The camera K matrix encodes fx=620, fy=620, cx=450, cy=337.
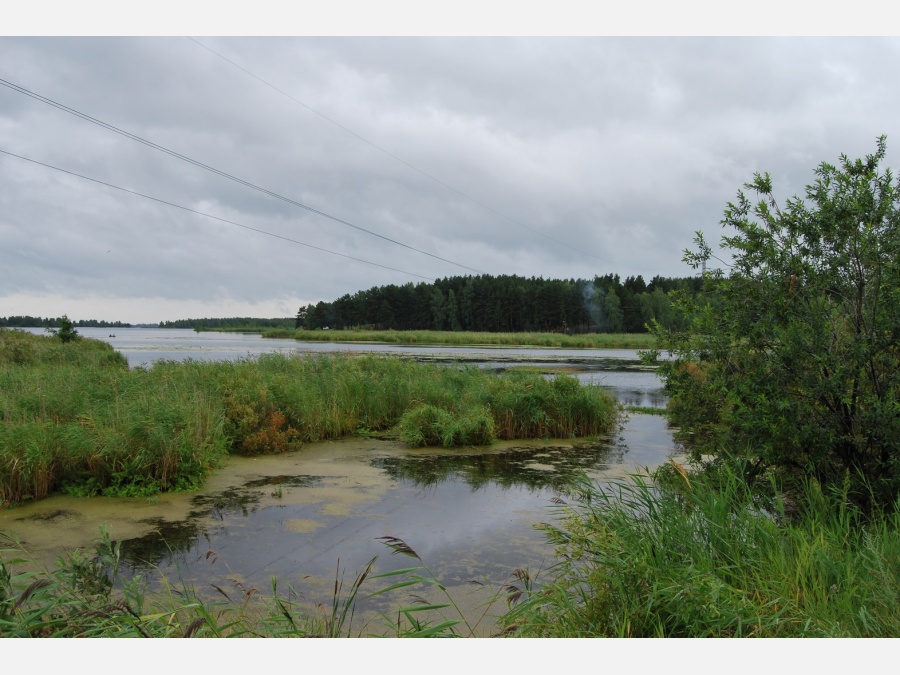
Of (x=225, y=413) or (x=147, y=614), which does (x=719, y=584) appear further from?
(x=225, y=413)

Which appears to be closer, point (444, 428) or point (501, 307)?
point (444, 428)

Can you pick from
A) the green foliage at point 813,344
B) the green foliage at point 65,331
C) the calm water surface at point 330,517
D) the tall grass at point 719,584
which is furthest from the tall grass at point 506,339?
the tall grass at point 719,584

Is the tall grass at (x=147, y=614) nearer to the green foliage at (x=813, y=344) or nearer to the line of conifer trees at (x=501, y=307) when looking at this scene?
the green foliage at (x=813, y=344)

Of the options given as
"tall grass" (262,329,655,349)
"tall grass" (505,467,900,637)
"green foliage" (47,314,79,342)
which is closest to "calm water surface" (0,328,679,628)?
"tall grass" (505,467,900,637)

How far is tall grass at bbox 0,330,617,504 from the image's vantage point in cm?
834

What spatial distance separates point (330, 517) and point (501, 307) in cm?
10415

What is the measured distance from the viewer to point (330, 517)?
742 centimetres

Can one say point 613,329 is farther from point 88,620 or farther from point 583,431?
point 88,620

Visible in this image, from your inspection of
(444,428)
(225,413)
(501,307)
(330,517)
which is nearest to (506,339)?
(501,307)

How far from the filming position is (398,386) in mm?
14617

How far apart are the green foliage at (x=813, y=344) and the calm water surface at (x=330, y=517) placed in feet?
8.07

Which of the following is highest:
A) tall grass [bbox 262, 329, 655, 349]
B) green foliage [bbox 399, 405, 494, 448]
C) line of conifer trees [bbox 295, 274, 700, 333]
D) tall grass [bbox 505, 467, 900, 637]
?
line of conifer trees [bbox 295, 274, 700, 333]

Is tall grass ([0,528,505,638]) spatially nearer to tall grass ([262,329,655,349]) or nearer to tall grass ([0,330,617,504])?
tall grass ([0,330,617,504])

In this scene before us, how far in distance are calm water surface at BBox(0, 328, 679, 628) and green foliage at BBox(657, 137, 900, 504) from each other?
2.46 meters
